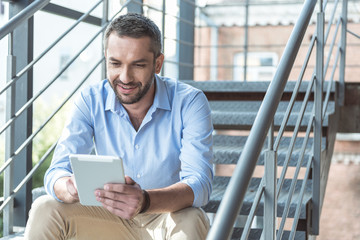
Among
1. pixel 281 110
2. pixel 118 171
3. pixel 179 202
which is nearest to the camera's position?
pixel 118 171

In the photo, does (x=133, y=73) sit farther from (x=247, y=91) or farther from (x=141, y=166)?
(x=247, y=91)

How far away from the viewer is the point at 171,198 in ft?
4.69

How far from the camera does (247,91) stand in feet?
9.68

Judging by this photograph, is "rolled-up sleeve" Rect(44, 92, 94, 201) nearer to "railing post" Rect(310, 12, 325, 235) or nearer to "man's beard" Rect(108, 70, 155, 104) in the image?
"man's beard" Rect(108, 70, 155, 104)

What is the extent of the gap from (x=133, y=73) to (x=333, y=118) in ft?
4.48

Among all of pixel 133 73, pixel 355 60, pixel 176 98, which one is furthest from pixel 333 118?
pixel 355 60

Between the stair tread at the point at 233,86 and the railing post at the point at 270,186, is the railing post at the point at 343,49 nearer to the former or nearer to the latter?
the stair tread at the point at 233,86

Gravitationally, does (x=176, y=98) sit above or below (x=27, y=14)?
below

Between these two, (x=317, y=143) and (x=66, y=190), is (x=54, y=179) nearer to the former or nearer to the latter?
(x=66, y=190)

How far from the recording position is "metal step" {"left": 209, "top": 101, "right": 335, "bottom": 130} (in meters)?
2.55

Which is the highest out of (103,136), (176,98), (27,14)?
(27,14)

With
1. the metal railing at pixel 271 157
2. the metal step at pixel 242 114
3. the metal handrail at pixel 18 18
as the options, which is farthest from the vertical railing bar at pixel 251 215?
the metal step at pixel 242 114

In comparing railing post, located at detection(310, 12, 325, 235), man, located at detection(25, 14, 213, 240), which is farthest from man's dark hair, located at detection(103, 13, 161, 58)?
railing post, located at detection(310, 12, 325, 235)

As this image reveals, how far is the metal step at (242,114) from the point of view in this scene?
255cm
